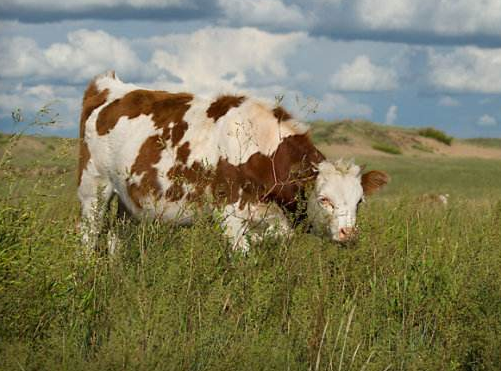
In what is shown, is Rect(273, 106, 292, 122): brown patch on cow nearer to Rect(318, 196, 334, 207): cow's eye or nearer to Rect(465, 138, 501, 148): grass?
Rect(318, 196, 334, 207): cow's eye

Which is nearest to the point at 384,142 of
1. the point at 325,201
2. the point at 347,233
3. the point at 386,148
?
the point at 386,148

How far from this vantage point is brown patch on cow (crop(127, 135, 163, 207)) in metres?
10.3

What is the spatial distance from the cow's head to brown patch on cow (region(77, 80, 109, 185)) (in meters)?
3.63

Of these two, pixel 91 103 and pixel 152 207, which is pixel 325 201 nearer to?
pixel 152 207

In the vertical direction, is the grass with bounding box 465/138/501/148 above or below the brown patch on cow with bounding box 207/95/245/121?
below

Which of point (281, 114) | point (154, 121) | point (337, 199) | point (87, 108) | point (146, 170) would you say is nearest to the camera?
point (337, 199)

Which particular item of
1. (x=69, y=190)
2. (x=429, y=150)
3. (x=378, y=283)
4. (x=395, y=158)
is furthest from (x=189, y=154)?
(x=429, y=150)

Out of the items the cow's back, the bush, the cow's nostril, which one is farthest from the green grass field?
the bush

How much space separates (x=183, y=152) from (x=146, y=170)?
2.02 feet

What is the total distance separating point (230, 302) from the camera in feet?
21.2

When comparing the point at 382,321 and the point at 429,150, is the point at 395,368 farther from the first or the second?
the point at 429,150

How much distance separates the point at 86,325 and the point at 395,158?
43705mm

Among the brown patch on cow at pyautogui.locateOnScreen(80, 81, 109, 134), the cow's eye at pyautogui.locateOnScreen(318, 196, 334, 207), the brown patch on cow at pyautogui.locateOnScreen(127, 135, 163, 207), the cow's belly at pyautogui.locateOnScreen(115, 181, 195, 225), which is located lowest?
the cow's belly at pyautogui.locateOnScreen(115, 181, 195, 225)

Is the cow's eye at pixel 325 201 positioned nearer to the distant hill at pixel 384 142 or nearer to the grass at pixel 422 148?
the distant hill at pixel 384 142
